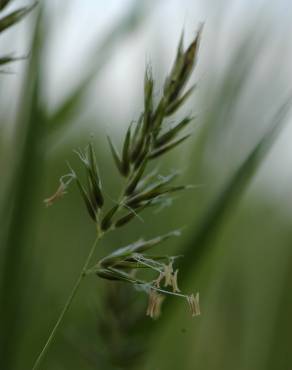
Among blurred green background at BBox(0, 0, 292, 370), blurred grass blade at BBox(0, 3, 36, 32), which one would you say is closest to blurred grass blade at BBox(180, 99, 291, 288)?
blurred green background at BBox(0, 0, 292, 370)

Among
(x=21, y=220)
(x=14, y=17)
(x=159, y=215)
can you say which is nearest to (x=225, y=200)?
(x=21, y=220)

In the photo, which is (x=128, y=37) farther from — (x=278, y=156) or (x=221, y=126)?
(x=278, y=156)

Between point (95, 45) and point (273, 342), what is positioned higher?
point (95, 45)

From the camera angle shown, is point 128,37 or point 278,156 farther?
point 278,156

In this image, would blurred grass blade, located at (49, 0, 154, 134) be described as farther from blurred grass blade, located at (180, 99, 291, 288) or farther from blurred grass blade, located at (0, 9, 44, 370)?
blurred grass blade, located at (180, 99, 291, 288)

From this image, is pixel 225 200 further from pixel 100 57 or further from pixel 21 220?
pixel 100 57

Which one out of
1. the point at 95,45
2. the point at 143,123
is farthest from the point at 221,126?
the point at 143,123

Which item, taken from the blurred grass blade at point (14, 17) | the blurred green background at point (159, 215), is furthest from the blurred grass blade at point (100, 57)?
the blurred grass blade at point (14, 17)

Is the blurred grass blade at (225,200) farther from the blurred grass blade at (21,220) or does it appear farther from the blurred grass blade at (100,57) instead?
the blurred grass blade at (100,57)
